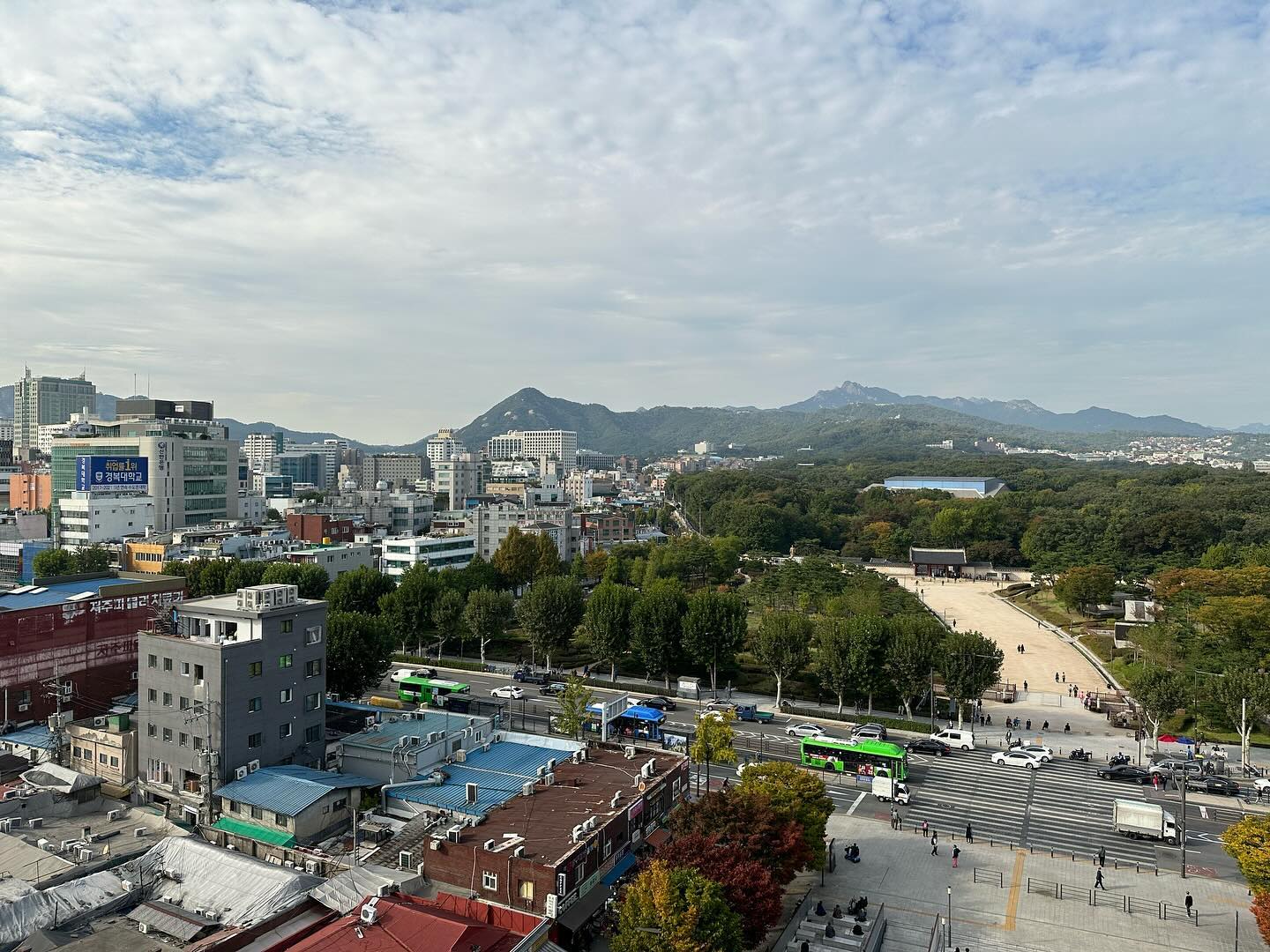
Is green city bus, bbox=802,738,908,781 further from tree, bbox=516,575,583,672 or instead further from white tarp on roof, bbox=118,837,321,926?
white tarp on roof, bbox=118,837,321,926

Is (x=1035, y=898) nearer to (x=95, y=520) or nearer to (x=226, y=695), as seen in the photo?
(x=226, y=695)

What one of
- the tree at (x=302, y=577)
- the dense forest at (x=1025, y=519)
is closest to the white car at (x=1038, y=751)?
the tree at (x=302, y=577)

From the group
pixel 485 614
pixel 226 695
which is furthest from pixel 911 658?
pixel 226 695

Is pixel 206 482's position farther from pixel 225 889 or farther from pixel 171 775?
pixel 225 889

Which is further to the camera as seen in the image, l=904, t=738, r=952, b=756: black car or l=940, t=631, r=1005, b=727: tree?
l=940, t=631, r=1005, b=727: tree

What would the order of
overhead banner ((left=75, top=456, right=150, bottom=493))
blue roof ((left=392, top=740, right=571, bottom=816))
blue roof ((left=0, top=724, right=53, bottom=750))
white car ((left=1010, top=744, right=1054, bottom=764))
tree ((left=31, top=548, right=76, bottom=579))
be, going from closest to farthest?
1. blue roof ((left=392, top=740, right=571, bottom=816))
2. blue roof ((left=0, top=724, right=53, bottom=750))
3. white car ((left=1010, top=744, right=1054, bottom=764))
4. tree ((left=31, top=548, right=76, bottom=579))
5. overhead banner ((left=75, top=456, right=150, bottom=493))

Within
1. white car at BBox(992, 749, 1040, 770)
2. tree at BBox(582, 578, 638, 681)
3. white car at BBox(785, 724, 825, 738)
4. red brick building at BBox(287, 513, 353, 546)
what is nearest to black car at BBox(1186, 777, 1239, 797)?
white car at BBox(992, 749, 1040, 770)

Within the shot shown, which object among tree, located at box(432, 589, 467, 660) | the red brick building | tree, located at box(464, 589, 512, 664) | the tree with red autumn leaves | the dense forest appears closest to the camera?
the tree with red autumn leaves
